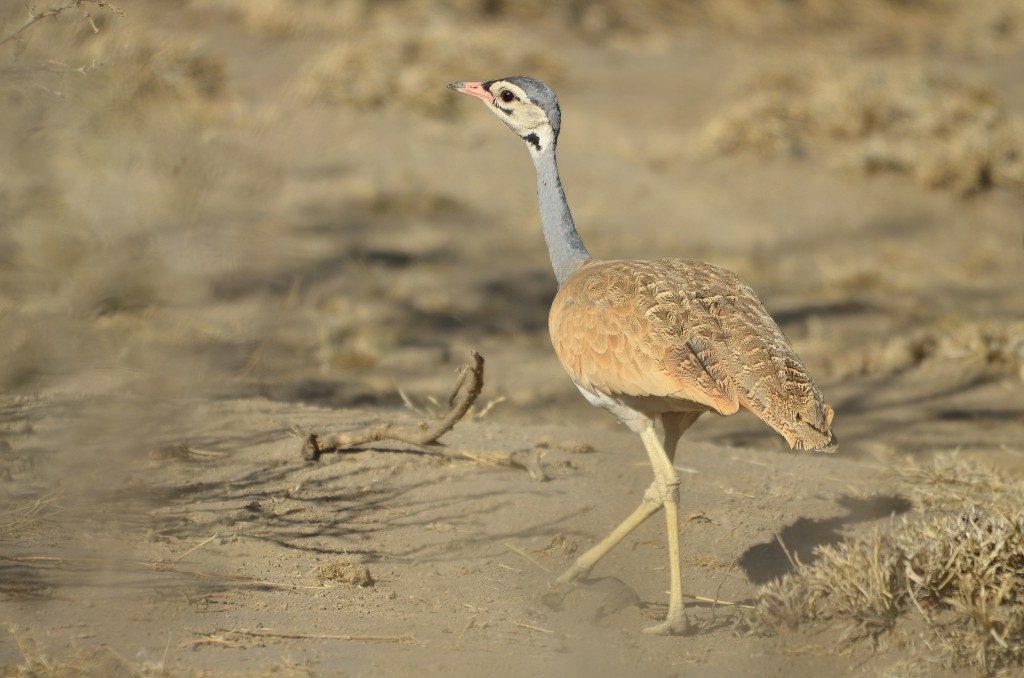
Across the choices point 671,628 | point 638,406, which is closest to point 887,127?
point 638,406

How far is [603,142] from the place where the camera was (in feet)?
40.3

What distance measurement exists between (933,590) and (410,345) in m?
5.05

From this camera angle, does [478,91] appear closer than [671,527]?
No

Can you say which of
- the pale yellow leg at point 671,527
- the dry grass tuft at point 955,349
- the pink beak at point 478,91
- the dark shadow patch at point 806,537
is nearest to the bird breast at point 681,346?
the pale yellow leg at point 671,527

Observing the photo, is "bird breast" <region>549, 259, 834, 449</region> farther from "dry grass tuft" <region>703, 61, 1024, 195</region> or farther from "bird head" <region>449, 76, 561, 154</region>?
"dry grass tuft" <region>703, 61, 1024, 195</region>

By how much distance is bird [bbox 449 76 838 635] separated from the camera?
12.9 ft

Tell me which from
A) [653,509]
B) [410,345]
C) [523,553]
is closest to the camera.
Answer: [653,509]

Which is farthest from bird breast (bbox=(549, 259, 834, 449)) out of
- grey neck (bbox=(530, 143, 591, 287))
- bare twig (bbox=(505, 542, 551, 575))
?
bare twig (bbox=(505, 542, 551, 575))

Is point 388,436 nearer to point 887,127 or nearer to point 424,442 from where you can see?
point 424,442

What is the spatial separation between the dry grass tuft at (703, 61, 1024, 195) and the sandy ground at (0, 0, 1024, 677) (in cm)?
4

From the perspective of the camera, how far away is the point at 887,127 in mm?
11992

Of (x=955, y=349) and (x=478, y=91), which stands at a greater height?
(x=478, y=91)

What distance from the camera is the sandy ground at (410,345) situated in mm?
3283

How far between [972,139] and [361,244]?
596 centimetres
